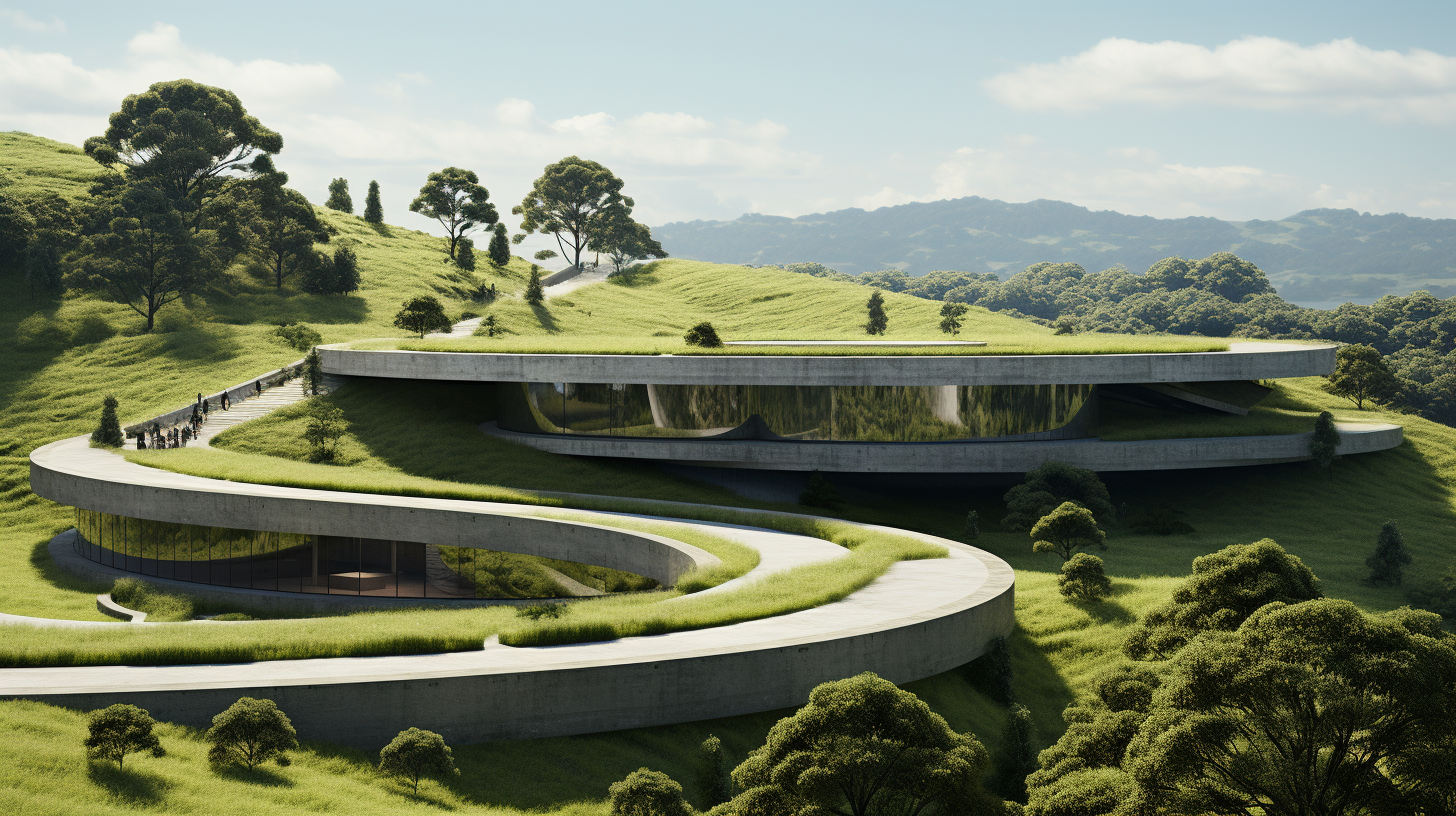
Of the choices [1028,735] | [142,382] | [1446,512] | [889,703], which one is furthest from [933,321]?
[889,703]

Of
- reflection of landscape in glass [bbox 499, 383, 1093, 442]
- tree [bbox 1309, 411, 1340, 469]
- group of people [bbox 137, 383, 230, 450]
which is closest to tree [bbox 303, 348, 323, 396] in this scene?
group of people [bbox 137, 383, 230, 450]

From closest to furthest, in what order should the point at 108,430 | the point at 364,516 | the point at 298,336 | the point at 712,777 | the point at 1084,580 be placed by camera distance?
the point at 712,777 → the point at 1084,580 → the point at 364,516 → the point at 108,430 → the point at 298,336

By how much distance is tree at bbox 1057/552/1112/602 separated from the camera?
1060 inches

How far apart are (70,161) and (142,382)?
52.3 meters

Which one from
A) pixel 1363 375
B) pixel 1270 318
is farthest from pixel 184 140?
pixel 1270 318

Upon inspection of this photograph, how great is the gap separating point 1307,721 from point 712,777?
810 centimetres

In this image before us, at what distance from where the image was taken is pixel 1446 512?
42.1 metres

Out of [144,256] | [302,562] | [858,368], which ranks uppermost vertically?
[144,256]

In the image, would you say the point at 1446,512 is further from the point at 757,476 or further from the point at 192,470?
the point at 192,470

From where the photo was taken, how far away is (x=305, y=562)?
3177 cm

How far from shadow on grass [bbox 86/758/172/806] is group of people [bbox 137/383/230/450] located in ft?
110

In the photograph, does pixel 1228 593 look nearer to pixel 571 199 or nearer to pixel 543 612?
pixel 543 612

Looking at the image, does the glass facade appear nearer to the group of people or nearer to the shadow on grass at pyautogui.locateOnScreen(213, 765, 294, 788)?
the group of people

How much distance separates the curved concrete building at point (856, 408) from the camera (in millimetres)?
38438
